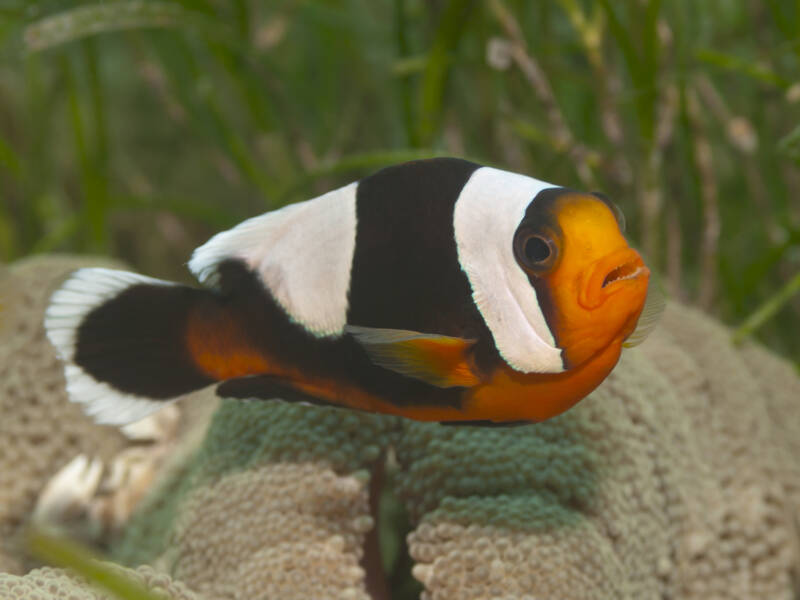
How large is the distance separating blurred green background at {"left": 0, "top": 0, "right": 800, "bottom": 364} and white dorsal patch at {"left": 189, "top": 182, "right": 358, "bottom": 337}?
0.13 m

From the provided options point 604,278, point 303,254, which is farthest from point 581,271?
A: point 303,254

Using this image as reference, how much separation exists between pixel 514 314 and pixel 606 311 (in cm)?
10

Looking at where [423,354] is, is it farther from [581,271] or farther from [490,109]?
[490,109]

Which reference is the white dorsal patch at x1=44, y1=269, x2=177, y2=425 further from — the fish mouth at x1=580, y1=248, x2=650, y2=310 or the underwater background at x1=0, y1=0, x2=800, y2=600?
the fish mouth at x1=580, y1=248, x2=650, y2=310

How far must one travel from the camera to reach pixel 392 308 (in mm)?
880

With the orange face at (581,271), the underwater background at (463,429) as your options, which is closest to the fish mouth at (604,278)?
the orange face at (581,271)

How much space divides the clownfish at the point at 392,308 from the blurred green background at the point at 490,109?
0.13 meters

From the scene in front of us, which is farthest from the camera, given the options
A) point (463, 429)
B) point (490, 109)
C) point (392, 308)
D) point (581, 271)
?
point (490, 109)

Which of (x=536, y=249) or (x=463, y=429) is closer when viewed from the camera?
(x=536, y=249)

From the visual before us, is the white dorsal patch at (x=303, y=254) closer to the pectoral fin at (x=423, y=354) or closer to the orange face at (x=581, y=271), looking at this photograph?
the pectoral fin at (x=423, y=354)

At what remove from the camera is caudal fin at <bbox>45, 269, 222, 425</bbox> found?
0.96 meters

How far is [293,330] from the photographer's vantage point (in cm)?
94

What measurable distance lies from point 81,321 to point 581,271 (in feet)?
2.08

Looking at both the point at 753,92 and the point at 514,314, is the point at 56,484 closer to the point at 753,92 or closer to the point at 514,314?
the point at 514,314
